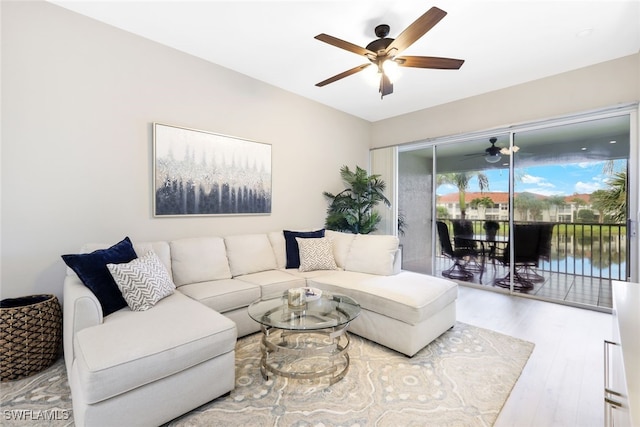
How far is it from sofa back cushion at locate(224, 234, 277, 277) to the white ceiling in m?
1.95

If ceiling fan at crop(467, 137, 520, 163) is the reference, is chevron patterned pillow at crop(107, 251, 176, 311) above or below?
below

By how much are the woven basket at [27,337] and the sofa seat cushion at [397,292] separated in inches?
78.5

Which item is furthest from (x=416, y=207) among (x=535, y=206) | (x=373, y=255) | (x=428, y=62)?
(x=428, y=62)

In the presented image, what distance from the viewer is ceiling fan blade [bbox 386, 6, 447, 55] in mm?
1734

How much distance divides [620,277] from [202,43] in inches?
198

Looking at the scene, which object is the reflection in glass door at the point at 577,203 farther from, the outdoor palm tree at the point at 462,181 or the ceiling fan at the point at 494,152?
the outdoor palm tree at the point at 462,181

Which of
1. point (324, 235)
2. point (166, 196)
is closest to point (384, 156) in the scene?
point (324, 235)

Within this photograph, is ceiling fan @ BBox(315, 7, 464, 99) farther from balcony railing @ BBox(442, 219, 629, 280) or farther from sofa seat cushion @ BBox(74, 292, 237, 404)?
balcony railing @ BBox(442, 219, 629, 280)

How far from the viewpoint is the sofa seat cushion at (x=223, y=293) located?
228cm

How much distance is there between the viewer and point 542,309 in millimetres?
3188

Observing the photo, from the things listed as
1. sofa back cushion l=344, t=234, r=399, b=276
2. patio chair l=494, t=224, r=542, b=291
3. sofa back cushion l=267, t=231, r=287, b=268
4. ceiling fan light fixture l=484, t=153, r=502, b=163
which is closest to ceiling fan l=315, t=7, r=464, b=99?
sofa back cushion l=344, t=234, r=399, b=276

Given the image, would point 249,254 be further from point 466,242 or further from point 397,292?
point 466,242

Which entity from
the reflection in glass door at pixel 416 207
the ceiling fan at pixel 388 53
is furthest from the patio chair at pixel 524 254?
the ceiling fan at pixel 388 53

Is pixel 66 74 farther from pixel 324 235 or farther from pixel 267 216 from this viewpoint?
pixel 324 235
